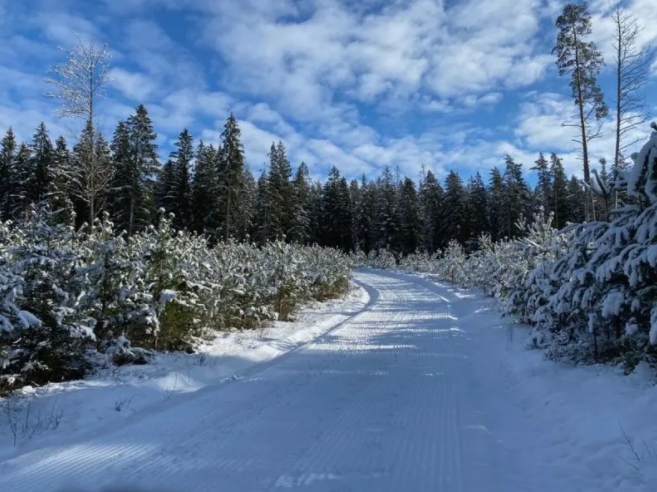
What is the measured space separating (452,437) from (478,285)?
19.6 meters

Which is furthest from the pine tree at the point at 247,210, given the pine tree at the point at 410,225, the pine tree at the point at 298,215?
the pine tree at the point at 410,225

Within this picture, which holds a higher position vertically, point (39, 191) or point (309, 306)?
point (39, 191)

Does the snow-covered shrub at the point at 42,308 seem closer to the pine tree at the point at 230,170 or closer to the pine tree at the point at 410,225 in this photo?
the pine tree at the point at 230,170

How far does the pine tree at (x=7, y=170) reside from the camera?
1604 inches

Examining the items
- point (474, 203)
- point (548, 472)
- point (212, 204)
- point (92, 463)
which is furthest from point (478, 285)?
point (474, 203)

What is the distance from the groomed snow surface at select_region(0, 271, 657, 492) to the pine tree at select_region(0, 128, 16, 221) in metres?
42.2

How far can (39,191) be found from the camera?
4069 centimetres

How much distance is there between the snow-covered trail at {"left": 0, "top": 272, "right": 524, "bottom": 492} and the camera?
3748 mm

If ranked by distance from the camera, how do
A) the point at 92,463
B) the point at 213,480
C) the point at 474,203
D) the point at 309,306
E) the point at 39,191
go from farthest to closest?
the point at 474,203 < the point at 39,191 < the point at 309,306 < the point at 92,463 < the point at 213,480

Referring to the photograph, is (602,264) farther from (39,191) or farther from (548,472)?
(39,191)

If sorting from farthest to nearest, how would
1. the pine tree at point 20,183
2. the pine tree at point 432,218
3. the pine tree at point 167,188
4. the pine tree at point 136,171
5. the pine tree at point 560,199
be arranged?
1. the pine tree at point 432,218
2. the pine tree at point 560,199
3. the pine tree at point 167,188
4. the pine tree at point 20,183
5. the pine tree at point 136,171

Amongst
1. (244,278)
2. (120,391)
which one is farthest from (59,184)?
(120,391)

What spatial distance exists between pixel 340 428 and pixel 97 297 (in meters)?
4.82

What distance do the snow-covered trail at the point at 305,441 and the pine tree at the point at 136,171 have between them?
3215 centimetres
